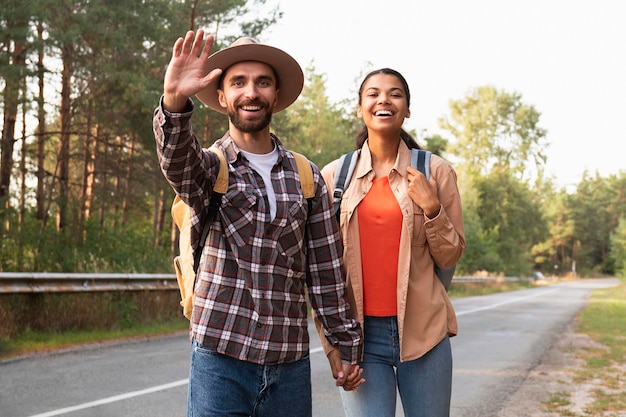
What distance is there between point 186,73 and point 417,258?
1.37 m

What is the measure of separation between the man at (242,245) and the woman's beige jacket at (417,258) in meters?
0.49

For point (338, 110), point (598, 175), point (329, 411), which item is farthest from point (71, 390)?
point (598, 175)

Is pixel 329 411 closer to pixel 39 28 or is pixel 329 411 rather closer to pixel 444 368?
pixel 444 368

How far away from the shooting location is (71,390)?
789cm

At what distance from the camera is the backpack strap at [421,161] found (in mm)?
3526

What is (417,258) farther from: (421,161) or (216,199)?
(216,199)

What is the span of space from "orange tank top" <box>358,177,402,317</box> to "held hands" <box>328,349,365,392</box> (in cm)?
30

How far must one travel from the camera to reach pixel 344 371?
312 centimetres

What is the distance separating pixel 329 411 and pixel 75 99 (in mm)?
13794

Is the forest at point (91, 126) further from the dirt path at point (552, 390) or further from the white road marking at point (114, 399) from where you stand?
the dirt path at point (552, 390)

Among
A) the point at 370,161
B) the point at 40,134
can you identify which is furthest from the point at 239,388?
the point at 40,134

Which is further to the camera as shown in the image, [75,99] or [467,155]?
[467,155]

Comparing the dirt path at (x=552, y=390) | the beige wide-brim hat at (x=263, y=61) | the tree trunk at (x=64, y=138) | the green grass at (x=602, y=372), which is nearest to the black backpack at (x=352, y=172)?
the beige wide-brim hat at (x=263, y=61)

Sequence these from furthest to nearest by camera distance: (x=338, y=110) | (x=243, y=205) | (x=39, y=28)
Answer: (x=338, y=110), (x=39, y=28), (x=243, y=205)
